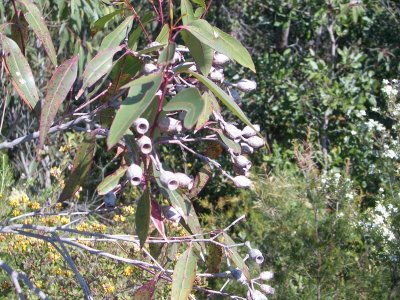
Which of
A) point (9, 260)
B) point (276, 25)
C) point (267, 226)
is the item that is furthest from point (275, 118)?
point (9, 260)

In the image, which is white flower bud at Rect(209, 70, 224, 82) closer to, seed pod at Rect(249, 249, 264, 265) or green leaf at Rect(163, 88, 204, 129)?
green leaf at Rect(163, 88, 204, 129)

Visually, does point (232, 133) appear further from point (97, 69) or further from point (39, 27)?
point (39, 27)

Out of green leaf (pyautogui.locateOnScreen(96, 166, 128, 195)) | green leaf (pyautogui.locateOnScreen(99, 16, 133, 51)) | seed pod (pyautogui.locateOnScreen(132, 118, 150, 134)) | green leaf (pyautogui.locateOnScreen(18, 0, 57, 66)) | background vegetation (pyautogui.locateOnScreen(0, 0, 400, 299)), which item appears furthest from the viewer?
background vegetation (pyautogui.locateOnScreen(0, 0, 400, 299))

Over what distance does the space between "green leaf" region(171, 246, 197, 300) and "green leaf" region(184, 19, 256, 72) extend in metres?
0.47

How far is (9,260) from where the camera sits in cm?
389

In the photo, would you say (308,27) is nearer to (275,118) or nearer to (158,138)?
(275,118)

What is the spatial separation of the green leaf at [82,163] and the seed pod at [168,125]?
19 cm

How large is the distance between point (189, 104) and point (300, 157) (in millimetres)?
2944

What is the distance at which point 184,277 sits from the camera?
5.84 ft

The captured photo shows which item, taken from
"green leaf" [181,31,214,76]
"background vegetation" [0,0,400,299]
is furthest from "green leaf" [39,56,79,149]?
"background vegetation" [0,0,400,299]

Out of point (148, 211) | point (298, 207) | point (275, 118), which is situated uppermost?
point (148, 211)

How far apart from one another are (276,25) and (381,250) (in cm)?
367

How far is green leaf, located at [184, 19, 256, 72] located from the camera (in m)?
1.60

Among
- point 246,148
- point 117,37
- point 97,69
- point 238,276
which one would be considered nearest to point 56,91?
point 97,69
